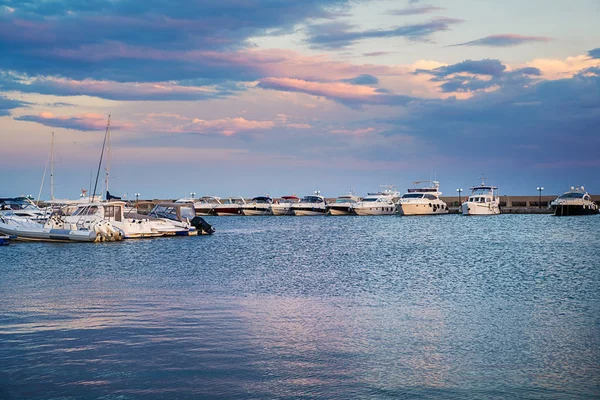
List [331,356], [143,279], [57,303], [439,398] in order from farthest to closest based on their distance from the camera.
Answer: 1. [143,279]
2. [57,303]
3. [331,356]
4. [439,398]

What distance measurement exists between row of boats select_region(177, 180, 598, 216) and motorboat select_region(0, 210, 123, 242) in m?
58.0

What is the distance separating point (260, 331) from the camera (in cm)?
1619

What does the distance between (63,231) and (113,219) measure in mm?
4939

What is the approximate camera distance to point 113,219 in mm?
53438

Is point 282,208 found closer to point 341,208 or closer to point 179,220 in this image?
point 341,208

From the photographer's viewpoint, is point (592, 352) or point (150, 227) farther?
point (150, 227)

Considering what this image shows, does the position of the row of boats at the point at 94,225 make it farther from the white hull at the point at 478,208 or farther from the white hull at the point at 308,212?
the white hull at the point at 308,212

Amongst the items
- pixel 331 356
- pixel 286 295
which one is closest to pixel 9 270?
pixel 286 295

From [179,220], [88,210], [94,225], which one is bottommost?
[94,225]

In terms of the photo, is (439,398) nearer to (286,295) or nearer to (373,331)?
(373,331)

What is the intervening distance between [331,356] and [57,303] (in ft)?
34.8

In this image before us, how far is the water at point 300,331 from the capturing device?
458 inches

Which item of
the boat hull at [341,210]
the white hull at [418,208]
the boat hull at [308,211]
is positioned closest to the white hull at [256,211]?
the boat hull at [308,211]

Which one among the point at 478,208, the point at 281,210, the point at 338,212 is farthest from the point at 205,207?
the point at 478,208
